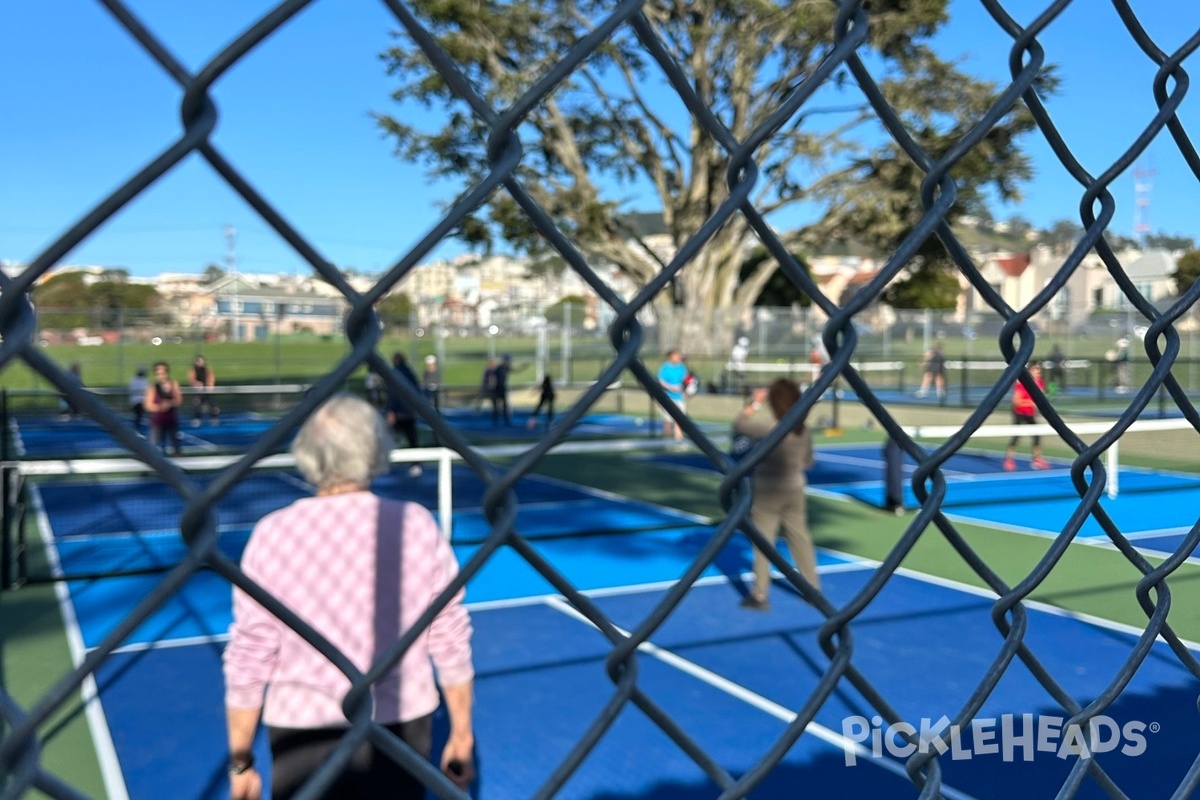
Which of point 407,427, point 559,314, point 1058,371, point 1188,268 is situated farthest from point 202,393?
point 1188,268

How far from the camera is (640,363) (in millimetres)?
1066

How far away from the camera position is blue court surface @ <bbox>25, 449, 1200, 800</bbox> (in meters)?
4.93

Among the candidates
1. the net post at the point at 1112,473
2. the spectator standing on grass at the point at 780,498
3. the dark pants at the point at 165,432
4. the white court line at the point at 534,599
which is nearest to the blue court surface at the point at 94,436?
the dark pants at the point at 165,432

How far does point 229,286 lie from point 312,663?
28.6 metres

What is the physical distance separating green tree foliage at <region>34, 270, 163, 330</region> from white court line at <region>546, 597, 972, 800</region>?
27608 mm

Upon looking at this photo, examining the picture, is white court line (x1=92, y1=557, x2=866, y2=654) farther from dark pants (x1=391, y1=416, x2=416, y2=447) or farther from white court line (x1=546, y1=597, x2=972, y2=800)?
dark pants (x1=391, y1=416, x2=416, y2=447)

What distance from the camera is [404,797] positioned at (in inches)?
103

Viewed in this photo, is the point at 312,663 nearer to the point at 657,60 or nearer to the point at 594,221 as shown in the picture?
the point at 657,60

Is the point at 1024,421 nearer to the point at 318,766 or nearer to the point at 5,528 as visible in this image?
the point at 5,528

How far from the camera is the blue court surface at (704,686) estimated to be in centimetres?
493

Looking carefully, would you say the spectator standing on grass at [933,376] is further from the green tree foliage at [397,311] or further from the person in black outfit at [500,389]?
the green tree foliage at [397,311]

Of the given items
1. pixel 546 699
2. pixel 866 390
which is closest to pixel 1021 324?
pixel 866 390

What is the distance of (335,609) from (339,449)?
39 cm

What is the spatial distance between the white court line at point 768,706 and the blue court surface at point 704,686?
0.05ft
